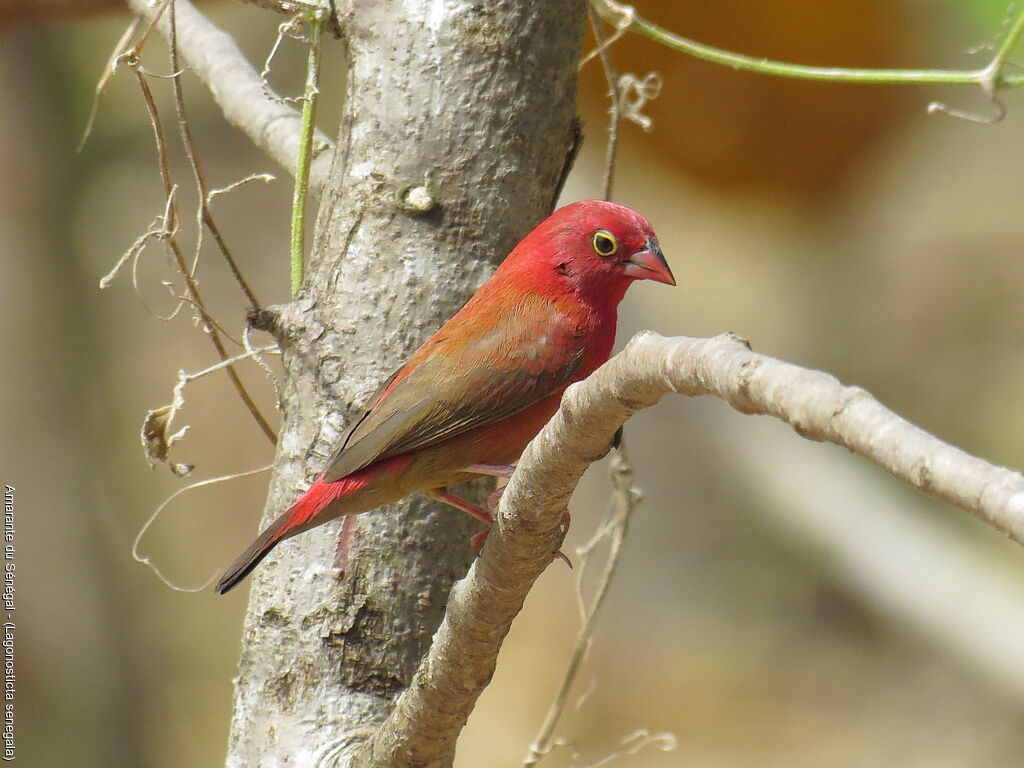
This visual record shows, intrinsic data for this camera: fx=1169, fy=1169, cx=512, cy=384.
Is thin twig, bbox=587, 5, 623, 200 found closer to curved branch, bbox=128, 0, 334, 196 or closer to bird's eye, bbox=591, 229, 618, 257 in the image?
bird's eye, bbox=591, 229, 618, 257

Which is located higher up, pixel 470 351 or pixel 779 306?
pixel 779 306

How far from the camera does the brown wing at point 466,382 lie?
2485mm

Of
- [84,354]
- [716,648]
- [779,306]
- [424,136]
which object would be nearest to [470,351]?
[424,136]

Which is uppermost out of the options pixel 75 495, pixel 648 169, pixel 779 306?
pixel 648 169

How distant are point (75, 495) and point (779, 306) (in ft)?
15.9

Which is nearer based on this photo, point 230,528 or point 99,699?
point 99,699

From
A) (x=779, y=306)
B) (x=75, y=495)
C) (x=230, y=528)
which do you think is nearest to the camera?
(x=75, y=495)

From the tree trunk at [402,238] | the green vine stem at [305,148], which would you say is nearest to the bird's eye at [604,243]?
the tree trunk at [402,238]

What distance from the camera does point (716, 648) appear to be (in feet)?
28.8

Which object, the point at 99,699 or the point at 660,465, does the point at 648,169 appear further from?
the point at 99,699

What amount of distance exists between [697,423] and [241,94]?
15.1 feet

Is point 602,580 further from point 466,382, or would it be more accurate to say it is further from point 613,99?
point 613,99

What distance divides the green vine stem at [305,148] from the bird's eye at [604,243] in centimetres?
71

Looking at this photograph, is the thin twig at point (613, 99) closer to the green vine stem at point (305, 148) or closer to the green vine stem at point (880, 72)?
the green vine stem at point (880, 72)
